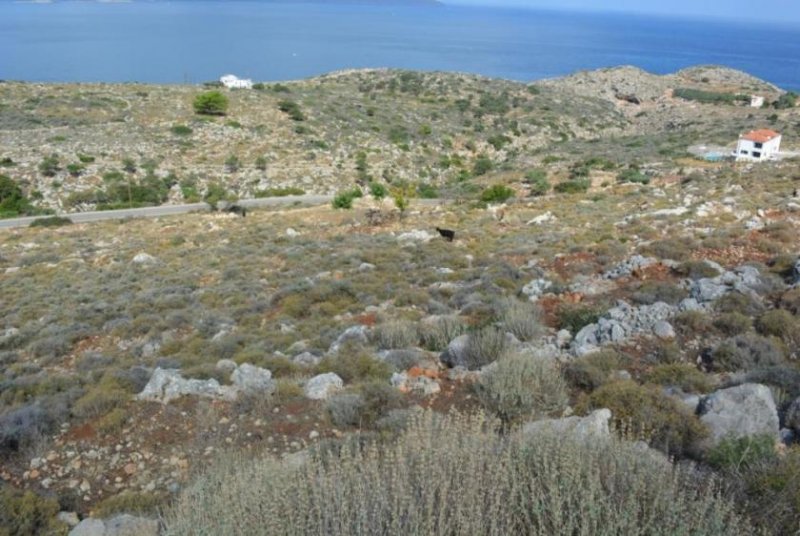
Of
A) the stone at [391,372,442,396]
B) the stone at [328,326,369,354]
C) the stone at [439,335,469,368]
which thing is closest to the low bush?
the stone at [439,335,469,368]

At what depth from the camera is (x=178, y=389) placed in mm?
7699

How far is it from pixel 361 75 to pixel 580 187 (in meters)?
60.2

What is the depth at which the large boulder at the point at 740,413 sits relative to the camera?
516 cm

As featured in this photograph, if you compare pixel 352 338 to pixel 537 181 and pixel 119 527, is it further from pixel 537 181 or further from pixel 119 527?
pixel 537 181

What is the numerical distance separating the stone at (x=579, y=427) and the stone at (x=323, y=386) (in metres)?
3.02

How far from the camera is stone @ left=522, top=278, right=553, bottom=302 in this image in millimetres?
11289

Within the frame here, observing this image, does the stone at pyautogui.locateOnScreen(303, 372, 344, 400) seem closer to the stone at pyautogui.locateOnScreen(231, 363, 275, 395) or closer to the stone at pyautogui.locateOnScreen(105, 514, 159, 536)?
the stone at pyautogui.locateOnScreen(231, 363, 275, 395)

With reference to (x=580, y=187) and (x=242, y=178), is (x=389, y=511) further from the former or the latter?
(x=242, y=178)

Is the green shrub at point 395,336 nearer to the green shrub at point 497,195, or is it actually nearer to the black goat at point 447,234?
the black goat at point 447,234

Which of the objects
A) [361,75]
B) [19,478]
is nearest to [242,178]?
[19,478]

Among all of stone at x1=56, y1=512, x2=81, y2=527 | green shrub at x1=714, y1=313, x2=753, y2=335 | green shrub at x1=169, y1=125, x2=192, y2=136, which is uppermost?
green shrub at x1=714, y1=313, x2=753, y2=335

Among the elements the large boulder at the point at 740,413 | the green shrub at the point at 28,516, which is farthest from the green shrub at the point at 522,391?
the green shrub at the point at 28,516

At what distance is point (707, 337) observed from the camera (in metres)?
8.14

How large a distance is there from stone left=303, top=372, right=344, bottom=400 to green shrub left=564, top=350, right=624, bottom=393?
2.94 m
